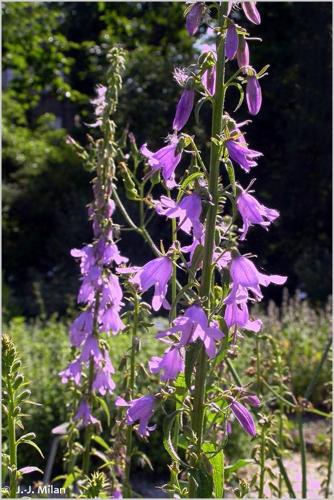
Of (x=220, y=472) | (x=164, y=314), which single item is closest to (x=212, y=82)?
(x=220, y=472)

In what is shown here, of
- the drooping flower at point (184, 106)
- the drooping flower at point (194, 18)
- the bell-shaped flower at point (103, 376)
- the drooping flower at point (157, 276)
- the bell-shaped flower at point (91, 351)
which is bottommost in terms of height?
the bell-shaped flower at point (103, 376)

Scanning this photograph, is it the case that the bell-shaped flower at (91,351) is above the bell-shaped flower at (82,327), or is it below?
below

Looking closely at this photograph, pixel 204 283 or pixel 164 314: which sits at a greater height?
pixel 204 283

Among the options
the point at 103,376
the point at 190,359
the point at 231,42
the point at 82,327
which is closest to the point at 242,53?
the point at 231,42

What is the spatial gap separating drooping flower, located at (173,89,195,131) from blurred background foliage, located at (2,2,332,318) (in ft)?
28.6

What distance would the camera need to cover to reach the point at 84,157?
253 centimetres

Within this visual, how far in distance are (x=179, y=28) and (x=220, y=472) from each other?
572 inches

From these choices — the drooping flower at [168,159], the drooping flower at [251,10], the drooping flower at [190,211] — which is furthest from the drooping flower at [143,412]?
the drooping flower at [251,10]

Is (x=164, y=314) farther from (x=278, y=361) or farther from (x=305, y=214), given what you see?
(x=278, y=361)

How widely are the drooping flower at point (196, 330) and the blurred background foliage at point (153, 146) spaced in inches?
346

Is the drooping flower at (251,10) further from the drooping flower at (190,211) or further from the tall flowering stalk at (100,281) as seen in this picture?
the tall flowering stalk at (100,281)

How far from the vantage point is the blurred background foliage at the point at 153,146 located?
1123 centimetres

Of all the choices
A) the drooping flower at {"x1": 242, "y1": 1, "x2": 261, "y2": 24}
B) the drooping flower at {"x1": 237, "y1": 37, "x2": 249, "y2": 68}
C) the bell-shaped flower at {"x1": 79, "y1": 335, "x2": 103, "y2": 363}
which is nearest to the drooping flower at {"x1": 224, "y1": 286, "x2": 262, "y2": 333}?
the drooping flower at {"x1": 237, "y1": 37, "x2": 249, "y2": 68}

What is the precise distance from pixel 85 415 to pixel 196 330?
0.99 metres
